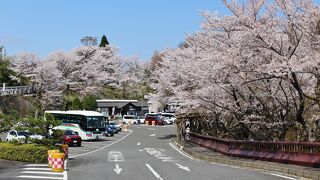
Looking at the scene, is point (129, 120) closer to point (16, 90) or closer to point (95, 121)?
point (16, 90)

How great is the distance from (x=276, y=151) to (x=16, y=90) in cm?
5415

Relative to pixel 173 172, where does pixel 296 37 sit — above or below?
above

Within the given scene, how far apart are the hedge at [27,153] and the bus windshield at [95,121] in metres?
22.3

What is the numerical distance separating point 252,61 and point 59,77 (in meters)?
60.3

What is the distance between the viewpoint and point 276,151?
18312mm

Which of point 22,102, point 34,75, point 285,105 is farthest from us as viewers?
point 34,75

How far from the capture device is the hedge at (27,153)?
846 inches

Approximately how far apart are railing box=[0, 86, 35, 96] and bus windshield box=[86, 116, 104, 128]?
2088 cm

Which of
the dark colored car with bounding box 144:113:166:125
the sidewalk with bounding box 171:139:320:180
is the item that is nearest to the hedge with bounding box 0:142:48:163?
the sidewalk with bounding box 171:139:320:180

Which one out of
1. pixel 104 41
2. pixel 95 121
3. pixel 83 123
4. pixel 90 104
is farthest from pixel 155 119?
pixel 104 41

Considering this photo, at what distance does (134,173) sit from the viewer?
54.3 feet

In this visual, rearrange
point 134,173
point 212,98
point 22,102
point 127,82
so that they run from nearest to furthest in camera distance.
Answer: point 134,173, point 212,98, point 22,102, point 127,82

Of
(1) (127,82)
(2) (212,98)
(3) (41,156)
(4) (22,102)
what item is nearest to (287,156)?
(2) (212,98)

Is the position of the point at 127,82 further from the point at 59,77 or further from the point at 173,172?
the point at 173,172
